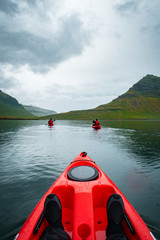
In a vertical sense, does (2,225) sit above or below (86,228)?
below

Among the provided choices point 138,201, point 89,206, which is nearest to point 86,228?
point 89,206

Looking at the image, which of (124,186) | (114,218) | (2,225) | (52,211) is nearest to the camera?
(114,218)

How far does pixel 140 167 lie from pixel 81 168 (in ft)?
21.6

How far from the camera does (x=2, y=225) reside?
454 cm

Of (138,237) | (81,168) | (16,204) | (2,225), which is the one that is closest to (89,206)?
(138,237)

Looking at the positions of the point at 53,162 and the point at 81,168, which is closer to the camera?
the point at 81,168

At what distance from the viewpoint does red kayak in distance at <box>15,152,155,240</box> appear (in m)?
3.00

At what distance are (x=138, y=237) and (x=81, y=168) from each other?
330 centimetres

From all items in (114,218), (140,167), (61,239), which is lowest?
(140,167)

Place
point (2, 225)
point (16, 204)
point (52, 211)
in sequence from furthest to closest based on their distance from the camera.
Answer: point (16, 204) < point (2, 225) < point (52, 211)

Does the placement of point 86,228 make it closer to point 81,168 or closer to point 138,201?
point 81,168

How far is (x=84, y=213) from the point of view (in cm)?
344

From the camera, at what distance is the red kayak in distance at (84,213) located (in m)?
3.00

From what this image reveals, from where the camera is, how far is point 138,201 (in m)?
5.93
